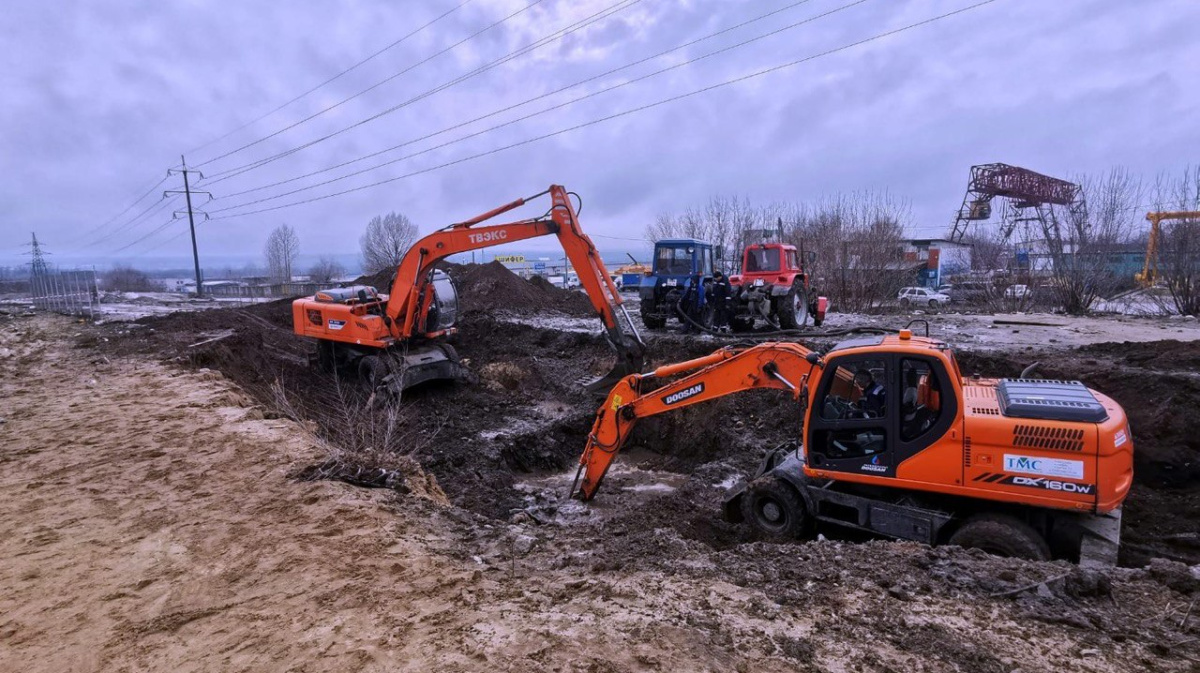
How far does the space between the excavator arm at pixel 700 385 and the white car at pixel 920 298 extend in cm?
1980

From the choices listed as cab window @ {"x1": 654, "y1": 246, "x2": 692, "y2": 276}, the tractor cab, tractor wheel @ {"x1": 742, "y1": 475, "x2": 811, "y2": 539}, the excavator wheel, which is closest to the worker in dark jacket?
the tractor cab

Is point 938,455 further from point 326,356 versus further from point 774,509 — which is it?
point 326,356

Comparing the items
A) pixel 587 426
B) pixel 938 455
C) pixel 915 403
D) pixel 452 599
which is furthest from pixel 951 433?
pixel 587 426

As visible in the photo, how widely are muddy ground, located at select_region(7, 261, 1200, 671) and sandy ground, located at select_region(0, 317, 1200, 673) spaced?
2 centimetres

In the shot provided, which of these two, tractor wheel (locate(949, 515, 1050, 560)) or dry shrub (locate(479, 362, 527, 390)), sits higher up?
dry shrub (locate(479, 362, 527, 390))

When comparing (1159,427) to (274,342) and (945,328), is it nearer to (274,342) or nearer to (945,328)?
(945,328)

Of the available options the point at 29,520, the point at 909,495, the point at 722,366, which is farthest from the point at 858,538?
the point at 29,520

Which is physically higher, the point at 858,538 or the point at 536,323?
the point at 536,323

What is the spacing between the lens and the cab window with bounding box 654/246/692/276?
1523 centimetres

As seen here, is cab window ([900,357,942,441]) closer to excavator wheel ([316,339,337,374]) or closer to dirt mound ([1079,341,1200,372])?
dirt mound ([1079,341,1200,372])

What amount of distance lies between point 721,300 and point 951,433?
9847mm

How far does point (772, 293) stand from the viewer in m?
13.9

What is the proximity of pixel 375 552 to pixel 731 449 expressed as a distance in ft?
18.3

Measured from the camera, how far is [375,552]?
414 centimetres
